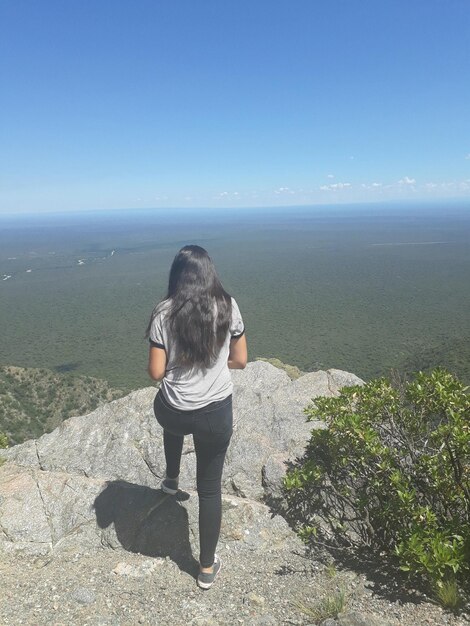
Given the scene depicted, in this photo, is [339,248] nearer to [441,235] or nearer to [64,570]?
[441,235]

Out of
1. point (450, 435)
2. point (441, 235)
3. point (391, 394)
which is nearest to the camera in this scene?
point (450, 435)

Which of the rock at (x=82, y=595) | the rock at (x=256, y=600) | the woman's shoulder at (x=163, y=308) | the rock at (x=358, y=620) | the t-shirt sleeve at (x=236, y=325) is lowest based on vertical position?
the rock at (x=256, y=600)

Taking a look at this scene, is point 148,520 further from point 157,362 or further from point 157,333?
point 157,333

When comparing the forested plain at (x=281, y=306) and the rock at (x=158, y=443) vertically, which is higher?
the rock at (x=158, y=443)

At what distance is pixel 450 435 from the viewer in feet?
9.31

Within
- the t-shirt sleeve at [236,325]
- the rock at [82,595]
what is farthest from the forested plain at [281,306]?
the rock at [82,595]

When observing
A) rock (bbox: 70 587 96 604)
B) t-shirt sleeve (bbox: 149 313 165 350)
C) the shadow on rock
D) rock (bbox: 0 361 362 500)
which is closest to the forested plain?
t-shirt sleeve (bbox: 149 313 165 350)

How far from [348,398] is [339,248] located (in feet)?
554

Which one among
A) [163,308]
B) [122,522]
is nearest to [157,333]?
[163,308]

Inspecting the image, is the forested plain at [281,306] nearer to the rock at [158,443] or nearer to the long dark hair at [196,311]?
the long dark hair at [196,311]

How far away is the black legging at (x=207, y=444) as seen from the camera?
2.60 meters

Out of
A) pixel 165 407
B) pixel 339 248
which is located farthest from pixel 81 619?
pixel 339 248

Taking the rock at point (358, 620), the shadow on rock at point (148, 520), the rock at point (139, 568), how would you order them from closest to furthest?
1. the rock at point (358, 620)
2. the rock at point (139, 568)
3. the shadow on rock at point (148, 520)

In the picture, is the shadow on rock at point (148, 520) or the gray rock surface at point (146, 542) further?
the shadow on rock at point (148, 520)
